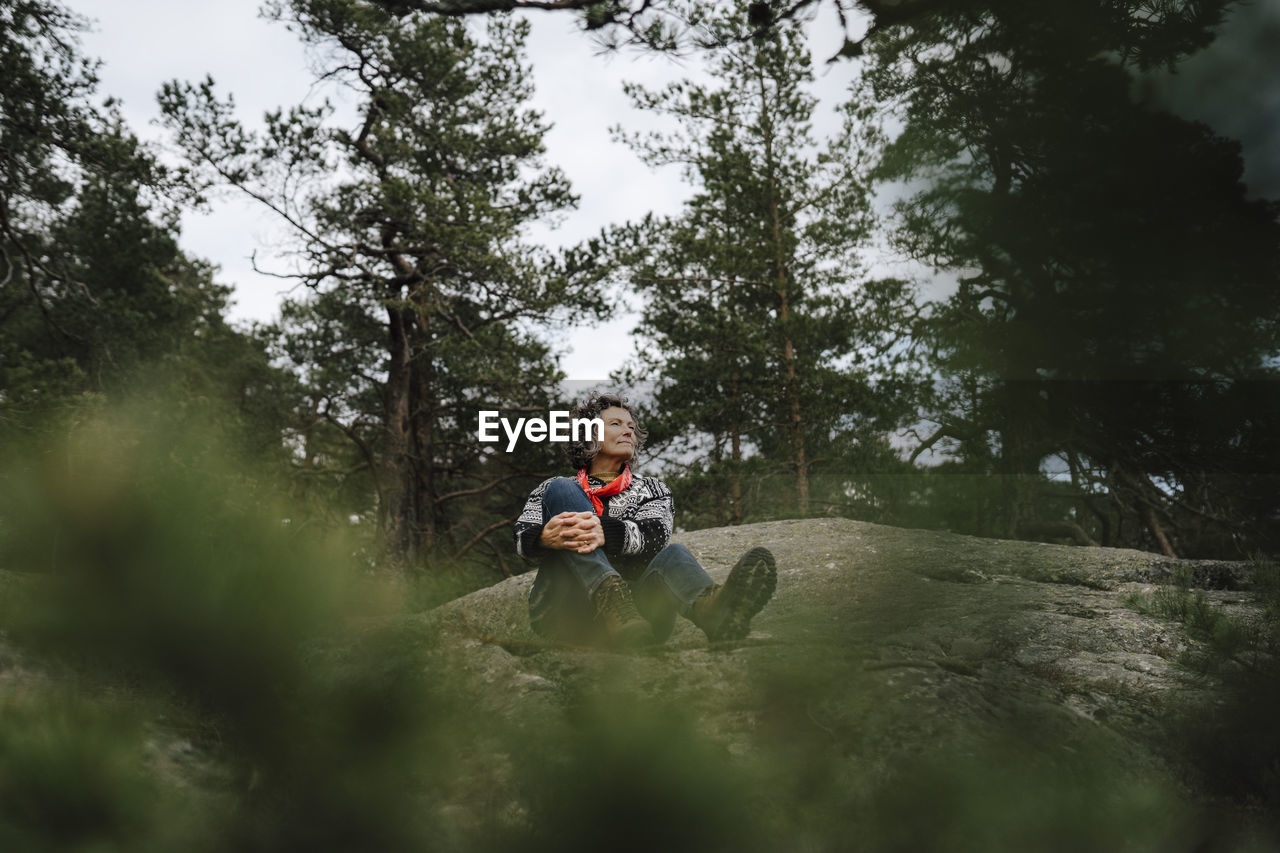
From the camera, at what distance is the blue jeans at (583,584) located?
1.88m

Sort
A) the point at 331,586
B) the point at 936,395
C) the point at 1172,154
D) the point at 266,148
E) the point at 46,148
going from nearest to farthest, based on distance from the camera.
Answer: the point at 331,586
the point at 1172,154
the point at 936,395
the point at 46,148
the point at 266,148

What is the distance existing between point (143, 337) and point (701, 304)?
22.9 ft

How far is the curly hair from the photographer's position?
2367 millimetres

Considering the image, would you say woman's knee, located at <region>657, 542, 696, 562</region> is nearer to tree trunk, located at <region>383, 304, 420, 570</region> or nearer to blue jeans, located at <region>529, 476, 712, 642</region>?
blue jeans, located at <region>529, 476, 712, 642</region>

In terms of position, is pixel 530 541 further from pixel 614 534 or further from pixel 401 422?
pixel 401 422

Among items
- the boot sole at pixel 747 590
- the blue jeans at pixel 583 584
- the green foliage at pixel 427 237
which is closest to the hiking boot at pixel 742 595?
the boot sole at pixel 747 590

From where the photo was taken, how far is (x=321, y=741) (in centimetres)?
49

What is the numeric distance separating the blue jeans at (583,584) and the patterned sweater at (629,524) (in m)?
0.04

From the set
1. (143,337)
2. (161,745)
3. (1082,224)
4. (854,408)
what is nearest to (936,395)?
(1082,224)

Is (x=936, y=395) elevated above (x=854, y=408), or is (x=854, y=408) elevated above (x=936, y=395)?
(x=854, y=408)

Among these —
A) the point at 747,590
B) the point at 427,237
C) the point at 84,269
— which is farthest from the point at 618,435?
the point at 84,269

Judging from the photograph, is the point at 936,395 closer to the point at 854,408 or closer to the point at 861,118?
the point at 861,118

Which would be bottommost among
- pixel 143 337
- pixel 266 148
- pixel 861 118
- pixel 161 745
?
pixel 161 745

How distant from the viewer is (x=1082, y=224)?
29.0 inches
